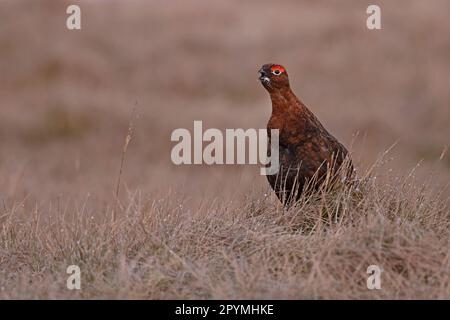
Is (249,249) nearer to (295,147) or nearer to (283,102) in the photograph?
(295,147)

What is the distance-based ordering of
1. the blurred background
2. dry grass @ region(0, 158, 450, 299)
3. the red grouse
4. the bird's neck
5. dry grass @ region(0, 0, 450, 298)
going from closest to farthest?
dry grass @ region(0, 158, 450, 299)
dry grass @ region(0, 0, 450, 298)
the red grouse
the bird's neck
the blurred background

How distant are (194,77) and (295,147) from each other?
37.8 feet

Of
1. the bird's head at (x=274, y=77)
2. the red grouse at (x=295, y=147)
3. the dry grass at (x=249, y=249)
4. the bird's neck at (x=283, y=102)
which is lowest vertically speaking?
the dry grass at (x=249, y=249)

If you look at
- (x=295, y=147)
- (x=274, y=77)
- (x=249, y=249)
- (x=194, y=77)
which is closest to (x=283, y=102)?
(x=274, y=77)

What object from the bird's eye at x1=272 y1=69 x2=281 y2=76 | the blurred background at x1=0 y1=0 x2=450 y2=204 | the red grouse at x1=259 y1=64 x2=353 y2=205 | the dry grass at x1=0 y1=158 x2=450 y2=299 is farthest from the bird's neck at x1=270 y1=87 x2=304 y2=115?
the blurred background at x1=0 y1=0 x2=450 y2=204

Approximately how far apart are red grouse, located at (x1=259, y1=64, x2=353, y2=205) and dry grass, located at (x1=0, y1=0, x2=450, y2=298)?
16 centimetres

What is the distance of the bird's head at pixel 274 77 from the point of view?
577 centimetres

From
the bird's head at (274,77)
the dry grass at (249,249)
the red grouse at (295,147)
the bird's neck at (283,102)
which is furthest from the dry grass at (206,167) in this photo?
the bird's head at (274,77)

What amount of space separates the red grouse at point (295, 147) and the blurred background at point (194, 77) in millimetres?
5848

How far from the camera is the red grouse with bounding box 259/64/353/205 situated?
18.8 ft

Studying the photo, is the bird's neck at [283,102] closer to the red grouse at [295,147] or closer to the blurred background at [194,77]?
the red grouse at [295,147]

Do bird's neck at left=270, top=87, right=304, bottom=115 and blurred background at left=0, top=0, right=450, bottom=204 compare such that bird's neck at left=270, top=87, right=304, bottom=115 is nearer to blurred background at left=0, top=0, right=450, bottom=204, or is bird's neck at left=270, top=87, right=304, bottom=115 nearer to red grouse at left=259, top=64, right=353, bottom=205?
red grouse at left=259, top=64, right=353, bottom=205

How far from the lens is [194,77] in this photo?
1714 centimetres

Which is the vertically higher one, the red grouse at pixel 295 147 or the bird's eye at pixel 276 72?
the bird's eye at pixel 276 72
